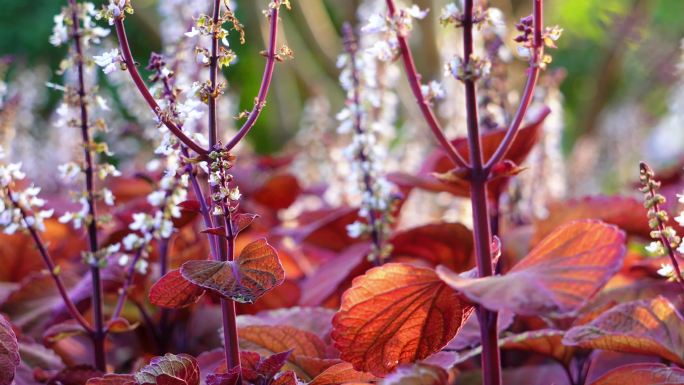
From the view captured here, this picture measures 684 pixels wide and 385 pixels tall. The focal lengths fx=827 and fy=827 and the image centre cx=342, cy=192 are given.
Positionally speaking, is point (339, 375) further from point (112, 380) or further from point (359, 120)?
point (359, 120)

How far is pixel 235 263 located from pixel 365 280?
0.12 m

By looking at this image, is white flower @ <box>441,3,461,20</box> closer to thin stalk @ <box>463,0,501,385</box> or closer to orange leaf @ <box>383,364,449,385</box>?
thin stalk @ <box>463,0,501,385</box>

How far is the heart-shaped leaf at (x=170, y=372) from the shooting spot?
74 cm

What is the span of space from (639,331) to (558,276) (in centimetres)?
22

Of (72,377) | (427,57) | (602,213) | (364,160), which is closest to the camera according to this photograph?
(72,377)

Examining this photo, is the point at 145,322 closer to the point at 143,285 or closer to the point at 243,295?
the point at 143,285

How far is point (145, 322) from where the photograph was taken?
1.30m

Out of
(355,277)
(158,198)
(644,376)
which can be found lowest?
(644,376)

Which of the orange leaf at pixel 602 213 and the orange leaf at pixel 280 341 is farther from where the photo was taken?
the orange leaf at pixel 602 213

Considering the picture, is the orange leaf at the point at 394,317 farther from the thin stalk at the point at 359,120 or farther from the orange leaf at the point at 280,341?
the thin stalk at the point at 359,120

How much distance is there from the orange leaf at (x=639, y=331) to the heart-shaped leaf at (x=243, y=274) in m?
0.31

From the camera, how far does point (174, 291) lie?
77cm

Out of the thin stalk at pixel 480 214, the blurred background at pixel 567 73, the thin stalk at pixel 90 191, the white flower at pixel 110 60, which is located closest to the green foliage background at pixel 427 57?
the blurred background at pixel 567 73

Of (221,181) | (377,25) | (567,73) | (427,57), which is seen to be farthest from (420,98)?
(567,73)
